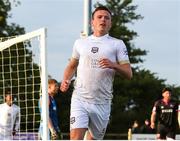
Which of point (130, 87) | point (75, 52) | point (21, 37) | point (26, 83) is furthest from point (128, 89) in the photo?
point (75, 52)

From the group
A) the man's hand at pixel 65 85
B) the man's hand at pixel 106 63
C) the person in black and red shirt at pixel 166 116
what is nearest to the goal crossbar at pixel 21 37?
the man's hand at pixel 65 85

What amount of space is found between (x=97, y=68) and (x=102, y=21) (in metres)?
0.60

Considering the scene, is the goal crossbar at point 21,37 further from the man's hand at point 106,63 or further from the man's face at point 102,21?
the man's hand at point 106,63

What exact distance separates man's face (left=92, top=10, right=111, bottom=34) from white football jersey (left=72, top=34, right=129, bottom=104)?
108 mm

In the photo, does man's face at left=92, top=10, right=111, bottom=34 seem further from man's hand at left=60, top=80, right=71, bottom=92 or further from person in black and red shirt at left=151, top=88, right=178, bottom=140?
person in black and red shirt at left=151, top=88, right=178, bottom=140

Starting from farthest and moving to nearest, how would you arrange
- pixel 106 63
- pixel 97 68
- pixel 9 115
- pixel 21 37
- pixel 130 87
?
pixel 130 87, pixel 9 115, pixel 21 37, pixel 97 68, pixel 106 63

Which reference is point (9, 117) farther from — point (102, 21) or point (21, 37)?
point (102, 21)

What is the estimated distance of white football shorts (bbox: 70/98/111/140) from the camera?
8719 mm

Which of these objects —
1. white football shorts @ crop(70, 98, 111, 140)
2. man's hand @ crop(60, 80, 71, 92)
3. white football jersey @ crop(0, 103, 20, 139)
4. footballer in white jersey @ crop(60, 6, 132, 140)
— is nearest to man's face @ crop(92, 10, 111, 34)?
footballer in white jersey @ crop(60, 6, 132, 140)

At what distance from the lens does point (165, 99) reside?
18812 millimetres

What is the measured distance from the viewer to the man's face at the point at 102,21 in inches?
345

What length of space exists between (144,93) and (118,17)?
382 inches

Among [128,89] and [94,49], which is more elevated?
[94,49]

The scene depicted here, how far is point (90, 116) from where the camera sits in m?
8.81
